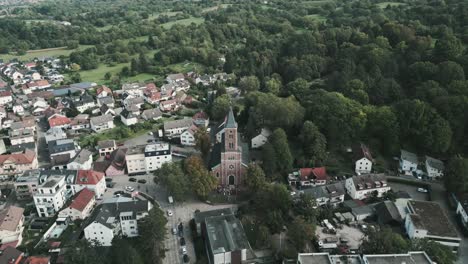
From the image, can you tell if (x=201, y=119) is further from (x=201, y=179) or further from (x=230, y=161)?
(x=201, y=179)

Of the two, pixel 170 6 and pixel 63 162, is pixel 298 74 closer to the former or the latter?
pixel 63 162

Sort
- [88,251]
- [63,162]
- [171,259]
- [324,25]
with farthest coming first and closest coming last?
[324,25], [63,162], [171,259], [88,251]

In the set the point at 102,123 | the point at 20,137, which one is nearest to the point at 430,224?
the point at 102,123

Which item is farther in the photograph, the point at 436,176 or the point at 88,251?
the point at 436,176

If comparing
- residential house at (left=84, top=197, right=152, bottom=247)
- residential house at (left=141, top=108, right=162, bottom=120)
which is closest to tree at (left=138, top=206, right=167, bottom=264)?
residential house at (left=84, top=197, right=152, bottom=247)

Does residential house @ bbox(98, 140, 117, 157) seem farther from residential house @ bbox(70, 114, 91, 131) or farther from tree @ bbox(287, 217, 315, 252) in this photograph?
tree @ bbox(287, 217, 315, 252)

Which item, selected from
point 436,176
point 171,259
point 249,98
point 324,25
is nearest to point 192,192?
point 171,259

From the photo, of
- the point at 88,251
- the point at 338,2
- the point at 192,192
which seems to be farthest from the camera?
the point at 338,2
